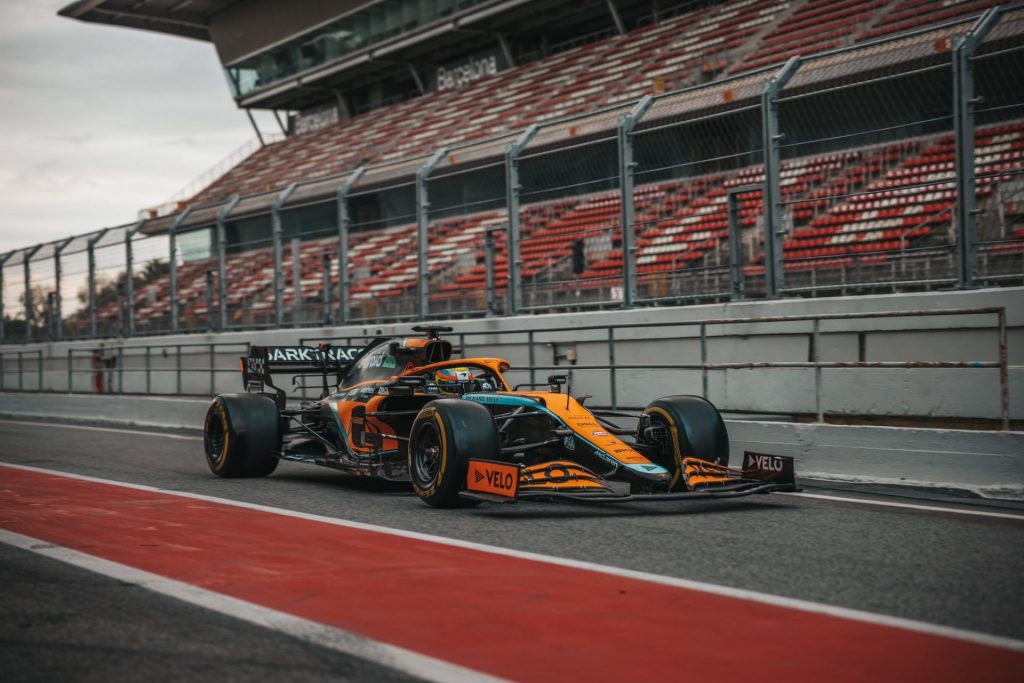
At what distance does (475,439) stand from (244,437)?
3188mm

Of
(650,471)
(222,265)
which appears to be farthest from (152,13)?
(650,471)

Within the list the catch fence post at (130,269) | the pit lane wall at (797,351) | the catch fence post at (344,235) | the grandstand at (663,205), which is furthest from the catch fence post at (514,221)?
the catch fence post at (130,269)

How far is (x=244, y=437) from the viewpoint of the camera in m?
10.0

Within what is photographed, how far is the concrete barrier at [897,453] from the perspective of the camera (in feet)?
26.4

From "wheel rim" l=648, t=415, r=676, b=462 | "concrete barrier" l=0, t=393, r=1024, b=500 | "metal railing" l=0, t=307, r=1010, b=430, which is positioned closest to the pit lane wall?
"metal railing" l=0, t=307, r=1010, b=430

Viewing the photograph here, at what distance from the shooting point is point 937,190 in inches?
422

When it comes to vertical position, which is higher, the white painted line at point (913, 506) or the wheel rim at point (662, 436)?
the wheel rim at point (662, 436)

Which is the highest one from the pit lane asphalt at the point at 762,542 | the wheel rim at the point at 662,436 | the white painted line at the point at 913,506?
the wheel rim at the point at 662,436

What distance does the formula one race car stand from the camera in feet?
24.5

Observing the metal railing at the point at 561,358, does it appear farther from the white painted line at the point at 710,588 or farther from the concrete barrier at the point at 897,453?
the white painted line at the point at 710,588

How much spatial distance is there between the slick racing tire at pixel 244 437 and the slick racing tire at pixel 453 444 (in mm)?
2545

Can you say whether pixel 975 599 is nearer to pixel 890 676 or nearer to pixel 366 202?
pixel 890 676

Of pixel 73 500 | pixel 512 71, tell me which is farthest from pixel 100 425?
pixel 512 71

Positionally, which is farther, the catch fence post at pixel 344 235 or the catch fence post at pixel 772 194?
the catch fence post at pixel 344 235
